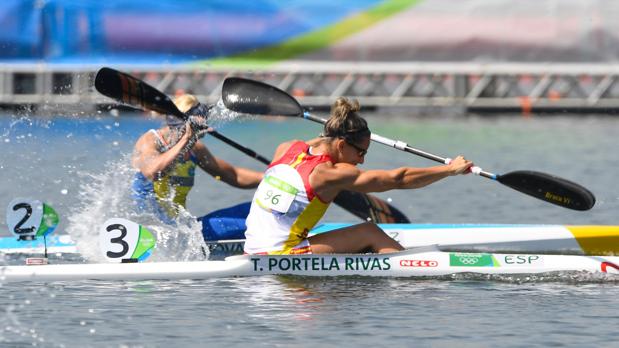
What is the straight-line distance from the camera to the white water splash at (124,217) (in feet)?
44.1

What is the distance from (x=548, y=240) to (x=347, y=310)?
4334 millimetres

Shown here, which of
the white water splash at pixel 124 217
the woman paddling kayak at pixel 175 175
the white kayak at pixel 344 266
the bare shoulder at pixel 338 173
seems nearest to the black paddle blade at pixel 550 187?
the white kayak at pixel 344 266

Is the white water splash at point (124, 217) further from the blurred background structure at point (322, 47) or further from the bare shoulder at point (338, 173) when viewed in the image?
the blurred background structure at point (322, 47)

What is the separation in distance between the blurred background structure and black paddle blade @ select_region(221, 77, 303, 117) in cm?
1511

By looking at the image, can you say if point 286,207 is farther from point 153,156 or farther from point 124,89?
point 124,89

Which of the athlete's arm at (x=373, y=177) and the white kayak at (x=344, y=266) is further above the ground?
the athlete's arm at (x=373, y=177)

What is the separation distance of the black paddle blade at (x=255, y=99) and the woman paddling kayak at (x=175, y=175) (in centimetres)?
54

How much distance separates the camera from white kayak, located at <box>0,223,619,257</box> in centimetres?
1437

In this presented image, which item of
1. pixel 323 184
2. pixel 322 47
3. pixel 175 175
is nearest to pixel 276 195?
pixel 323 184

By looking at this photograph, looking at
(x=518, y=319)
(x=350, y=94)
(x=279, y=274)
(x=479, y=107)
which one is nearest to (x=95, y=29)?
(x=350, y=94)

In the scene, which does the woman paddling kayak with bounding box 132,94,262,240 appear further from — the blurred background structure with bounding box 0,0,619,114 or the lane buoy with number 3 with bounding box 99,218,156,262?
the blurred background structure with bounding box 0,0,619,114

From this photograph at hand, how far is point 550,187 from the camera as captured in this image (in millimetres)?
13086

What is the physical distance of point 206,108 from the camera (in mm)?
14141

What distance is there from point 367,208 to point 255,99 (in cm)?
181
